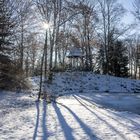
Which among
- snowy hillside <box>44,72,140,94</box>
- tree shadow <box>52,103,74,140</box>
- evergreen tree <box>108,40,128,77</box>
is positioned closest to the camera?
tree shadow <box>52,103,74,140</box>

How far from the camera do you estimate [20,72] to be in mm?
26469

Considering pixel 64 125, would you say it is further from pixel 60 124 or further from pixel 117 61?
pixel 117 61

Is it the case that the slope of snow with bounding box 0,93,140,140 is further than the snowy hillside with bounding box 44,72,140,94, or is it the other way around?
the snowy hillside with bounding box 44,72,140,94

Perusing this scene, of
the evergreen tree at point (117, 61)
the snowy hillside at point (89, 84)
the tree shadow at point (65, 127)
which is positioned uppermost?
the evergreen tree at point (117, 61)

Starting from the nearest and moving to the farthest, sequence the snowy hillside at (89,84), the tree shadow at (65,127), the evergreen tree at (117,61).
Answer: the tree shadow at (65,127), the snowy hillside at (89,84), the evergreen tree at (117,61)

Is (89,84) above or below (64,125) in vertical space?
above

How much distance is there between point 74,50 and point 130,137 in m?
31.5

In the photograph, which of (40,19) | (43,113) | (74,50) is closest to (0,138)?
(43,113)

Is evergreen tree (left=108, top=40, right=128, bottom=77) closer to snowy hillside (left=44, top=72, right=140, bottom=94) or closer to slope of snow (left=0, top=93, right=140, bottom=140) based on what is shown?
snowy hillside (left=44, top=72, right=140, bottom=94)

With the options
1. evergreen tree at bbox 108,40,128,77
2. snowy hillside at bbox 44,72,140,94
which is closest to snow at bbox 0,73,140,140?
snowy hillside at bbox 44,72,140,94

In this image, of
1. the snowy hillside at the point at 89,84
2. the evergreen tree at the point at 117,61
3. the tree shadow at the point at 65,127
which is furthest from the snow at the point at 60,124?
the evergreen tree at the point at 117,61

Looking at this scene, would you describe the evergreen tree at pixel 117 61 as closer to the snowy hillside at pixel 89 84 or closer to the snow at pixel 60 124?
the snowy hillside at pixel 89 84

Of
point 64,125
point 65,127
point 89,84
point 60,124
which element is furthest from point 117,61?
point 65,127

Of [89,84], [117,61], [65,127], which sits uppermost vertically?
[117,61]
